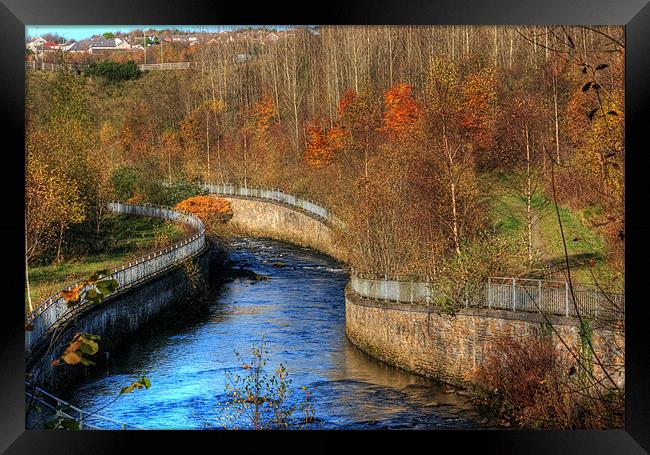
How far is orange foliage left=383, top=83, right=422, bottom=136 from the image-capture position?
3262 centimetres

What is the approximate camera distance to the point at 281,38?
47.2 metres

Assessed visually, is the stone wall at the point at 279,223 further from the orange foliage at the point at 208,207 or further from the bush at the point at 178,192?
the bush at the point at 178,192

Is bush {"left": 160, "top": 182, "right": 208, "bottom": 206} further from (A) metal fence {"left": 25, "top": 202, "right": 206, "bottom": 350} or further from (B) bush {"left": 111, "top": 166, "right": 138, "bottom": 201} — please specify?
(A) metal fence {"left": 25, "top": 202, "right": 206, "bottom": 350}

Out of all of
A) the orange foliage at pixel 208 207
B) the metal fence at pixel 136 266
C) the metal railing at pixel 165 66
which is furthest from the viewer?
the metal railing at pixel 165 66

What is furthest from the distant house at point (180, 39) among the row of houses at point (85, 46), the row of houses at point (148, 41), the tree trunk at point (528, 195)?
the tree trunk at point (528, 195)

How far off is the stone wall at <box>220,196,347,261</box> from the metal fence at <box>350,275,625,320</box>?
49.9ft

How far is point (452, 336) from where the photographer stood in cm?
1869

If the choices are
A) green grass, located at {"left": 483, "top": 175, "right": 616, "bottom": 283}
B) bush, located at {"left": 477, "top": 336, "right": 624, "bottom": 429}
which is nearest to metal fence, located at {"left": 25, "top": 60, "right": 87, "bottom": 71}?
green grass, located at {"left": 483, "top": 175, "right": 616, "bottom": 283}

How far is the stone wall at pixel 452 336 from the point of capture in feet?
53.1

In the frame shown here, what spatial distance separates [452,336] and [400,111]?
1790 centimetres

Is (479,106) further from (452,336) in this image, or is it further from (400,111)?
(452,336)

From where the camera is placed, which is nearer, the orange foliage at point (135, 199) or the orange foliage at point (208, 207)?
the orange foliage at point (135, 199)

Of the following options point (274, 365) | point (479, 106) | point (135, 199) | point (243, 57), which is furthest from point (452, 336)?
point (243, 57)
